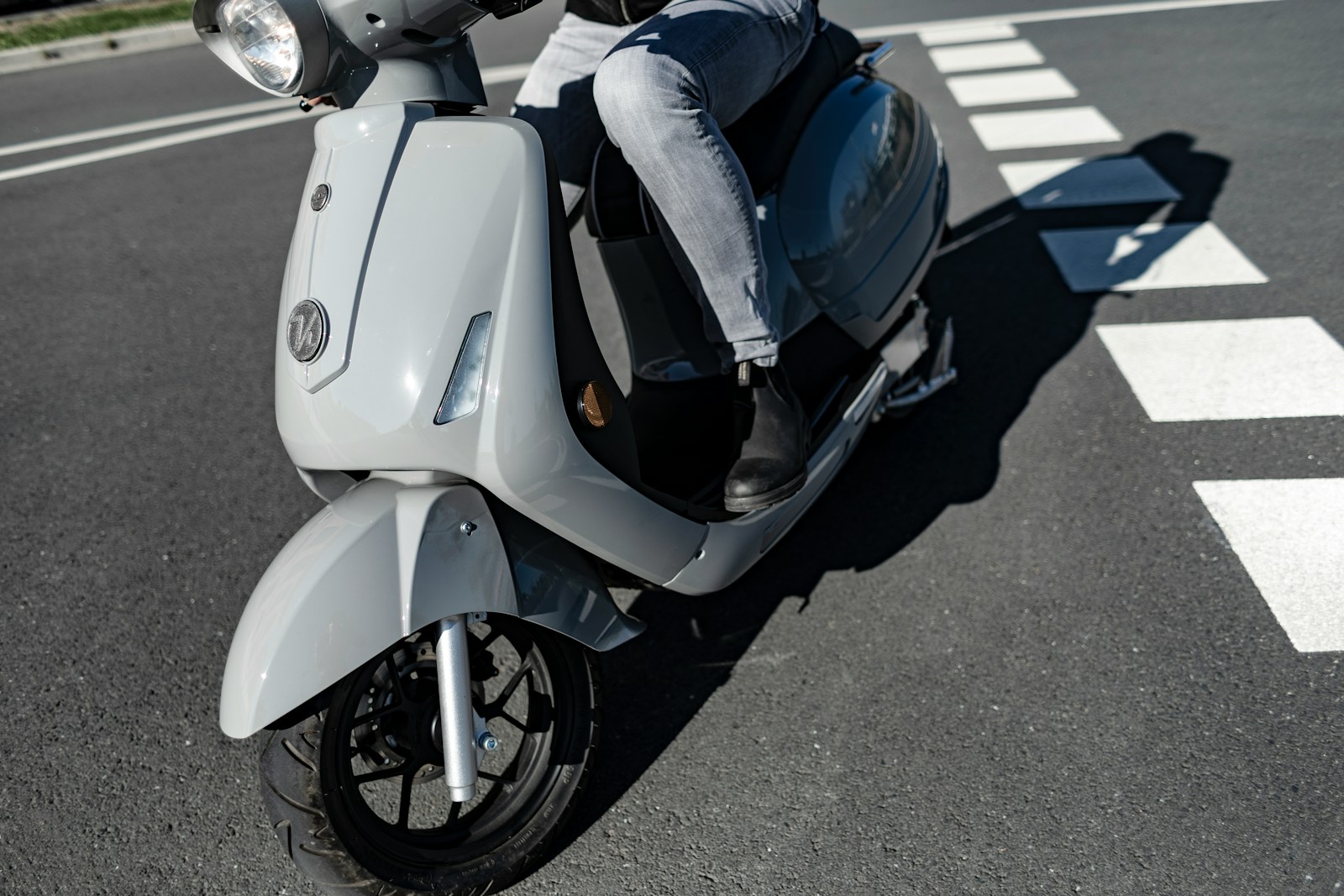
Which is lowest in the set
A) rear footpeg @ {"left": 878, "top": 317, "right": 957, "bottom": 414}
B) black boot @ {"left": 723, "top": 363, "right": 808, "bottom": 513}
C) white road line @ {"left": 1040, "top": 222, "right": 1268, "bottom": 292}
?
white road line @ {"left": 1040, "top": 222, "right": 1268, "bottom": 292}

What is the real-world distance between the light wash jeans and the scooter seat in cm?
15

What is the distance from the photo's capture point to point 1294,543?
2789 millimetres

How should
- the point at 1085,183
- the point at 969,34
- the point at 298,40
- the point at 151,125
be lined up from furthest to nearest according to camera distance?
the point at 969,34
the point at 151,125
the point at 1085,183
the point at 298,40

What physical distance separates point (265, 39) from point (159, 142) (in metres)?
5.77

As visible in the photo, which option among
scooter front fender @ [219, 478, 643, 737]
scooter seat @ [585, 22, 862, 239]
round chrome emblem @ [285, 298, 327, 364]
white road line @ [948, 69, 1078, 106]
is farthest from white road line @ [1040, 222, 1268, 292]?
round chrome emblem @ [285, 298, 327, 364]

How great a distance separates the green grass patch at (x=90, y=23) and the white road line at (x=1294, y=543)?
971 centimetres

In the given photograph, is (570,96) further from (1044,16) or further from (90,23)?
(90,23)

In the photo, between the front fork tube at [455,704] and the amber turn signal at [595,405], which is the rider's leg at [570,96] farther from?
the front fork tube at [455,704]

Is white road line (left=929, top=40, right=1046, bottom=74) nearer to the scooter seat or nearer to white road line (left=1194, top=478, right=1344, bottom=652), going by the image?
the scooter seat

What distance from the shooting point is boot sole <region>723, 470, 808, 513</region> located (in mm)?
2316

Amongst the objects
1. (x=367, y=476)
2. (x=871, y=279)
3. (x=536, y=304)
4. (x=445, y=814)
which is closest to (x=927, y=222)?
(x=871, y=279)

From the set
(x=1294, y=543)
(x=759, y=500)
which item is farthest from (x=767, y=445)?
(x=1294, y=543)

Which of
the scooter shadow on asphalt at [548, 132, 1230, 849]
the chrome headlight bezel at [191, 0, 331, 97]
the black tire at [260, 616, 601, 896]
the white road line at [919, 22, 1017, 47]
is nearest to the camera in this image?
the chrome headlight bezel at [191, 0, 331, 97]

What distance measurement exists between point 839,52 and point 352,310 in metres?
1.77
